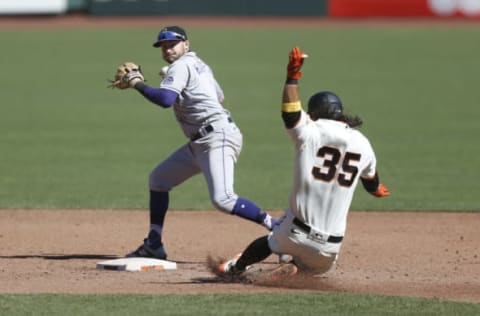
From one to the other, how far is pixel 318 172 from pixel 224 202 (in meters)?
1.28

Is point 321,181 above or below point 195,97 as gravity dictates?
below

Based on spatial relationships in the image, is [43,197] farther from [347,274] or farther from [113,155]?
[347,274]

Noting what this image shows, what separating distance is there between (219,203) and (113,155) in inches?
313

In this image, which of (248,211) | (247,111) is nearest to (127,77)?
(248,211)

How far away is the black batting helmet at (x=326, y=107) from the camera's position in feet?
25.6

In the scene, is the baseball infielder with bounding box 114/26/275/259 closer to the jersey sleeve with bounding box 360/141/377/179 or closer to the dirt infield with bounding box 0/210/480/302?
the dirt infield with bounding box 0/210/480/302

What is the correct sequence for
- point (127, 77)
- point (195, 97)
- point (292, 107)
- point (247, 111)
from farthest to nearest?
point (247, 111) < point (195, 97) < point (127, 77) < point (292, 107)

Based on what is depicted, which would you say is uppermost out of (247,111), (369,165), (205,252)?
(369,165)

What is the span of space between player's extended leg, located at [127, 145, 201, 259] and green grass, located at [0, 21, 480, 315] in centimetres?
164

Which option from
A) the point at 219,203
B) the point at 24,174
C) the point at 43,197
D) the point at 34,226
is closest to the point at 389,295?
the point at 219,203

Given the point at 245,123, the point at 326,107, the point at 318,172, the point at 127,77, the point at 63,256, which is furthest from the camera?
the point at 245,123

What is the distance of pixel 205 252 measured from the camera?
32.2 ft

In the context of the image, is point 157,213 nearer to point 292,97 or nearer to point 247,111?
point 292,97

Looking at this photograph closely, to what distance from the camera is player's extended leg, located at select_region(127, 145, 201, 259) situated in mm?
9109
